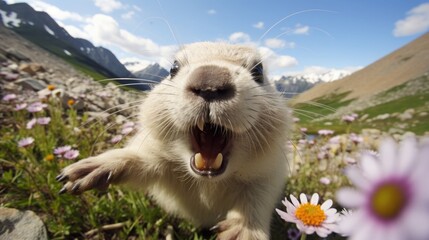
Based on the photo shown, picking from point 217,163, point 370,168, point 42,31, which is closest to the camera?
point 370,168

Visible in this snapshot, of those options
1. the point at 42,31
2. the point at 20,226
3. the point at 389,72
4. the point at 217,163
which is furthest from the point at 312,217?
the point at 42,31

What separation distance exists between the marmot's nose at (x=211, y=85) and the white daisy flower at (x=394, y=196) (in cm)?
241

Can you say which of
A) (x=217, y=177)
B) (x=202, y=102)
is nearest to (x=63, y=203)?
(x=217, y=177)

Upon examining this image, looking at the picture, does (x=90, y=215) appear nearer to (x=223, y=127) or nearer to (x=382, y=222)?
(x=223, y=127)

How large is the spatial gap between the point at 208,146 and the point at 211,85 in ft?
2.31

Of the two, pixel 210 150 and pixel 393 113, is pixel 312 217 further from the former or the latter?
pixel 393 113

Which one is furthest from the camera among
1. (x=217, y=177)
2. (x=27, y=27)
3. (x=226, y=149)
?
(x=27, y=27)

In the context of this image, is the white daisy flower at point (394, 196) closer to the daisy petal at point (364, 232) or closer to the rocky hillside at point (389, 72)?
the daisy petal at point (364, 232)

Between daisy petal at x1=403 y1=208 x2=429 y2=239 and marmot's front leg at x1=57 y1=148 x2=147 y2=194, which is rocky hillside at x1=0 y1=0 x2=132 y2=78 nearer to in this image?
marmot's front leg at x1=57 y1=148 x2=147 y2=194

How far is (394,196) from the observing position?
0.33 meters

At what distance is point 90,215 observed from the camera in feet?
12.4

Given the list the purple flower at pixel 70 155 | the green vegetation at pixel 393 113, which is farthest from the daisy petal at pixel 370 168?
the green vegetation at pixel 393 113

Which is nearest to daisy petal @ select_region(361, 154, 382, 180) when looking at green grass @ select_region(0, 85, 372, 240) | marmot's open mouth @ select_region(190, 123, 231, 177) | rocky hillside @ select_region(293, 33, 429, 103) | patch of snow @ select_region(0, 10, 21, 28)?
marmot's open mouth @ select_region(190, 123, 231, 177)

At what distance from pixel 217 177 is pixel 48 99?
474 centimetres
